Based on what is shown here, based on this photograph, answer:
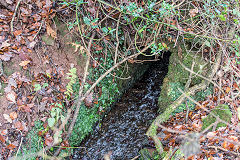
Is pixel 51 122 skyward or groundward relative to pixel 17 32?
groundward

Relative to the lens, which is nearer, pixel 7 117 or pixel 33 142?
pixel 7 117

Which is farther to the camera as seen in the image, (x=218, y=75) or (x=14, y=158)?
(x=218, y=75)

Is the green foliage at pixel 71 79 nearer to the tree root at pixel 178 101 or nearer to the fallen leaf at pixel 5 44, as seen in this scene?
the fallen leaf at pixel 5 44

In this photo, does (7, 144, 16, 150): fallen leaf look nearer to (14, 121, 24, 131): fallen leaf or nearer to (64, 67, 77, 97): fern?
(14, 121, 24, 131): fallen leaf

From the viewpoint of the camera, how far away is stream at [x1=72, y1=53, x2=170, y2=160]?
4488mm

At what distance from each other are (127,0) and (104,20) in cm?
72

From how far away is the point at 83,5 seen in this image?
434 cm

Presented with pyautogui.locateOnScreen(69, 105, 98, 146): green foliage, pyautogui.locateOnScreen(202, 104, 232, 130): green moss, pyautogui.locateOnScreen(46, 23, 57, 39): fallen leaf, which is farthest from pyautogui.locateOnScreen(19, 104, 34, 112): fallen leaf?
pyautogui.locateOnScreen(202, 104, 232, 130): green moss

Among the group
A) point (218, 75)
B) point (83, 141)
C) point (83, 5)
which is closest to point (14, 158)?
point (83, 141)

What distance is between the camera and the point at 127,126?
5074 millimetres

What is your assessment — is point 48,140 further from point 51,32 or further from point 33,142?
point 51,32

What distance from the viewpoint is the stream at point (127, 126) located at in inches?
177

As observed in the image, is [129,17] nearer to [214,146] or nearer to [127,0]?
[127,0]

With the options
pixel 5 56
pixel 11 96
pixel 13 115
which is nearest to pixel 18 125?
pixel 13 115
